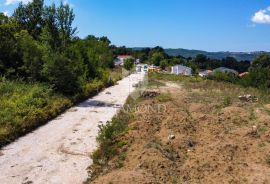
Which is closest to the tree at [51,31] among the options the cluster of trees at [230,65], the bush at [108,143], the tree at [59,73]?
the tree at [59,73]

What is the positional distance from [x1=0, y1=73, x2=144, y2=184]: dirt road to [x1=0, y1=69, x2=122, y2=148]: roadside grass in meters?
0.36

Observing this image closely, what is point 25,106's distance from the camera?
1598 centimetres

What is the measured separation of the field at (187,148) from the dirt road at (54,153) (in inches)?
25.7

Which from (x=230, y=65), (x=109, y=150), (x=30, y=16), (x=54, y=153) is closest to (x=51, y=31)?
(x=30, y=16)

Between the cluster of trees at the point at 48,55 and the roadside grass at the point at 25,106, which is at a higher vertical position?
the cluster of trees at the point at 48,55

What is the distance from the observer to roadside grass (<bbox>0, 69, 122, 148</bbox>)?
44.6 ft

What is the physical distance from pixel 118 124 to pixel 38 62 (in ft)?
34.6

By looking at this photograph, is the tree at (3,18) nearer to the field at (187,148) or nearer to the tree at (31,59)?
the tree at (31,59)

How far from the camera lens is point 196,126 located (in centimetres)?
1266

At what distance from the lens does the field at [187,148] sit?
324 inches

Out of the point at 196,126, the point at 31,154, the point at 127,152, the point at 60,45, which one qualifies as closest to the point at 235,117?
the point at 196,126

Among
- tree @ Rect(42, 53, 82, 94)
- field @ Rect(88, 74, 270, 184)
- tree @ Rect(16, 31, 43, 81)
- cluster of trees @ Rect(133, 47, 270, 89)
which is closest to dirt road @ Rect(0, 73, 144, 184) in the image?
field @ Rect(88, 74, 270, 184)

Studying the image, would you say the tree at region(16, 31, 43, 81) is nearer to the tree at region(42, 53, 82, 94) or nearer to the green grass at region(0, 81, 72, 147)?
the tree at region(42, 53, 82, 94)

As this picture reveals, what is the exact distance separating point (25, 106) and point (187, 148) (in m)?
8.22
